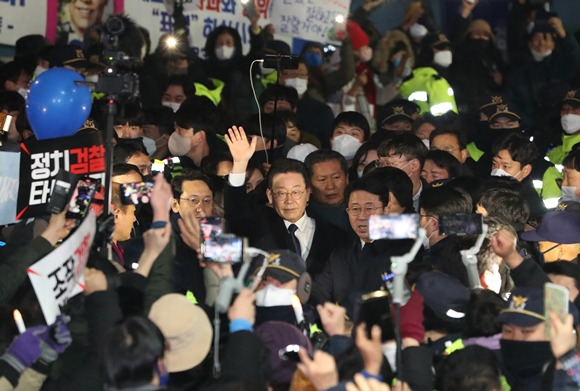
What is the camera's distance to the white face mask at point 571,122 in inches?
439

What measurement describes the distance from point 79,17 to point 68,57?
145cm

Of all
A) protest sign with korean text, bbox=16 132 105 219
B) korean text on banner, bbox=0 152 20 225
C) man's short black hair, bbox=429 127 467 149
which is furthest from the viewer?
man's short black hair, bbox=429 127 467 149

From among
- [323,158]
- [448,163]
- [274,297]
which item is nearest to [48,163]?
[274,297]

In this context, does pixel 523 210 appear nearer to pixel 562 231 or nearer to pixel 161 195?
pixel 562 231

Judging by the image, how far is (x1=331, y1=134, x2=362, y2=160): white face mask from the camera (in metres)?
10.6

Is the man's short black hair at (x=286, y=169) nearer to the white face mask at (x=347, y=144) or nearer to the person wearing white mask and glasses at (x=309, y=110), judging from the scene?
the white face mask at (x=347, y=144)

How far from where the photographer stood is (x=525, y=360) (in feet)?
20.3

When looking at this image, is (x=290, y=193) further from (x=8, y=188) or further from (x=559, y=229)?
(x=8, y=188)

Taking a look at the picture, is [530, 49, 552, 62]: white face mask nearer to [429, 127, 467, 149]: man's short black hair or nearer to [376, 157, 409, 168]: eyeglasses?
[429, 127, 467, 149]: man's short black hair

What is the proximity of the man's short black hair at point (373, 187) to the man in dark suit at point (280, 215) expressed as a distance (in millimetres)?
281

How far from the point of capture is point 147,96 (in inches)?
482

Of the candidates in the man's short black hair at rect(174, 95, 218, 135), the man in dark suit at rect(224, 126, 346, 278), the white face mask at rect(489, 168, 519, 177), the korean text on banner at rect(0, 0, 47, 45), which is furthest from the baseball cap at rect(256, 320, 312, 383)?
the korean text on banner at rect(0, 0, 47, 45)

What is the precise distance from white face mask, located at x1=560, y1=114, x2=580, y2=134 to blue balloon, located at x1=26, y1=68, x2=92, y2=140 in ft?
16.0

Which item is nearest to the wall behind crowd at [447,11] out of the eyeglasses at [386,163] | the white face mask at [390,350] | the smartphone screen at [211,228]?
the eyeglasses at [386,163]
